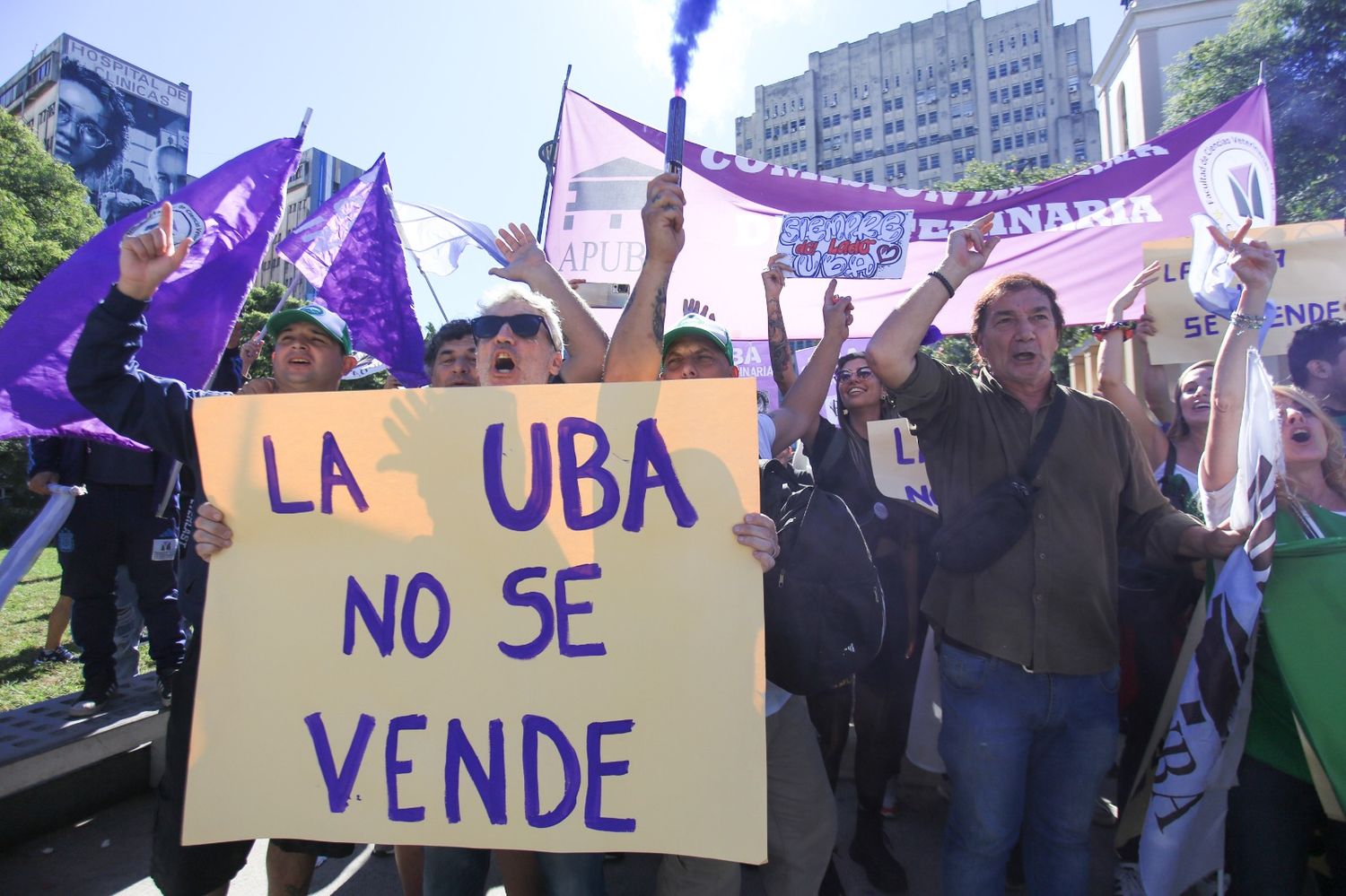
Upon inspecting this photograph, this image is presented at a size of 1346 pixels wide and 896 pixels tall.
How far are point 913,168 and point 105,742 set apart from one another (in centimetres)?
9093

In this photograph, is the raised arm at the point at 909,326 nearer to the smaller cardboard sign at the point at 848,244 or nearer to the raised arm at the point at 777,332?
the raised arm at the point at 777,332

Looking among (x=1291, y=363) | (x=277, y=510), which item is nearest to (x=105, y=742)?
(x=277, y=510)

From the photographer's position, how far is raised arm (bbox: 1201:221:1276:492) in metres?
1.92

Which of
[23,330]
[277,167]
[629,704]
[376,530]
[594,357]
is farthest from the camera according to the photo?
[277,167]

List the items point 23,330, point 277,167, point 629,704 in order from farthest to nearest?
point 277,167
point 23,330
point 629,704

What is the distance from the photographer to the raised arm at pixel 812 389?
2.03m

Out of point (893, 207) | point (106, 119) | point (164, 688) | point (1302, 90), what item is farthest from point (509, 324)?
point (106, 119)

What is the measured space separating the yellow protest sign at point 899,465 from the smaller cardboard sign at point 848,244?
115 centimetres

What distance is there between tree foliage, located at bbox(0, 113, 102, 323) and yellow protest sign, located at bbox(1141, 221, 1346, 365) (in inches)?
880

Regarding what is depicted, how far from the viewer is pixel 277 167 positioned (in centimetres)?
329

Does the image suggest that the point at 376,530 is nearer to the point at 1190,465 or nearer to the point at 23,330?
the point at 23,330

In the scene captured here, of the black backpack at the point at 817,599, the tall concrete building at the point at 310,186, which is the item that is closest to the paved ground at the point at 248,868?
the black backpack at the point at 817,599

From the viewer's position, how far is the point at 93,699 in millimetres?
3143

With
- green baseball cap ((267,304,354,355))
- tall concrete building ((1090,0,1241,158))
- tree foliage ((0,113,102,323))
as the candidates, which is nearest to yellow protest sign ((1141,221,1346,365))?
green baseball cap ((267,304,354,355))
